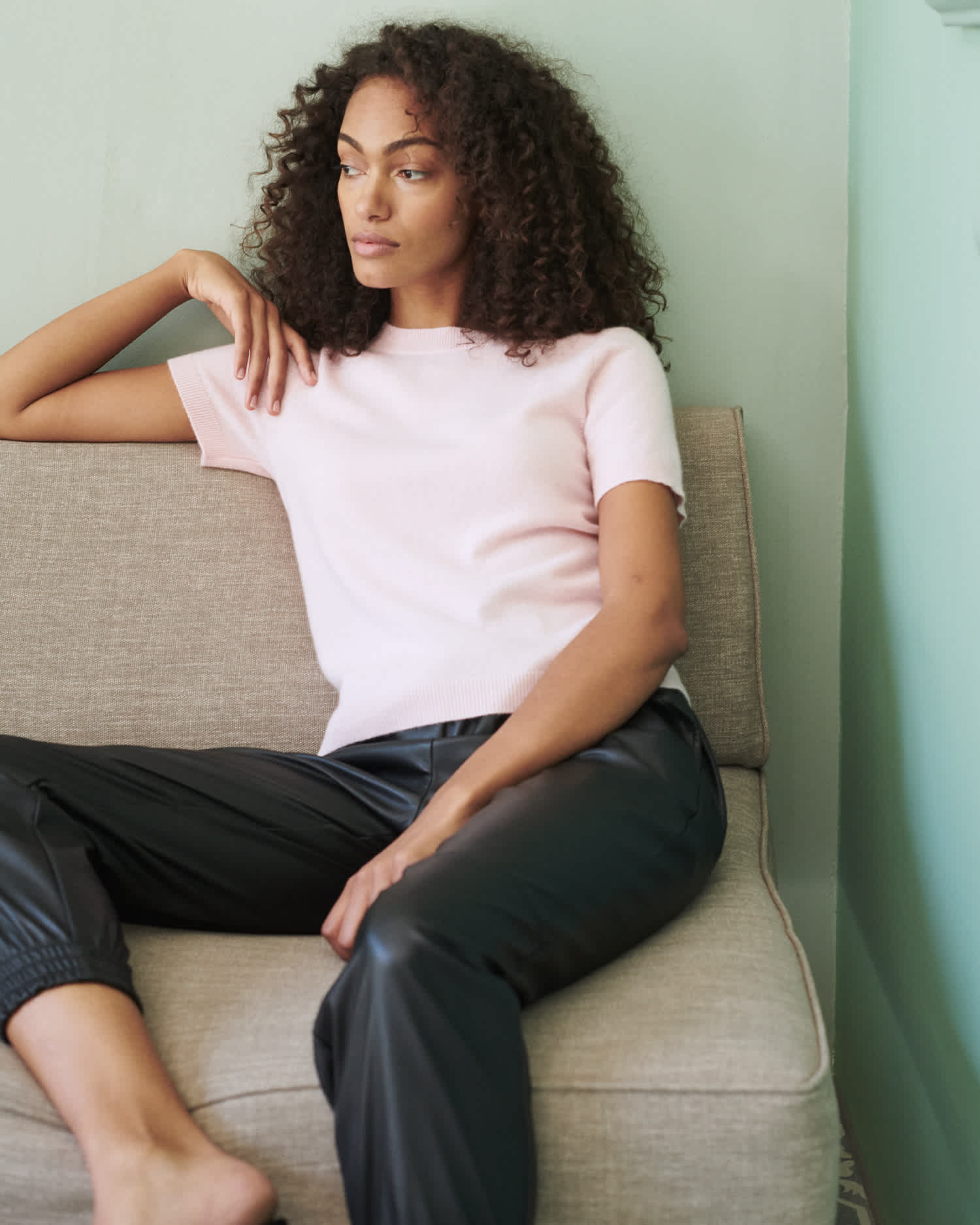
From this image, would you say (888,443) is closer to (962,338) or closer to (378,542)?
(962,338)

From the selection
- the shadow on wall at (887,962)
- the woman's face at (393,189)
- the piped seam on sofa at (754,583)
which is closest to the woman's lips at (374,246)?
the woman's face at (393,189)

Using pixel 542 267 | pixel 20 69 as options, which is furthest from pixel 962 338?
pixel 20 69

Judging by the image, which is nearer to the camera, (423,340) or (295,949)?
(295,949)

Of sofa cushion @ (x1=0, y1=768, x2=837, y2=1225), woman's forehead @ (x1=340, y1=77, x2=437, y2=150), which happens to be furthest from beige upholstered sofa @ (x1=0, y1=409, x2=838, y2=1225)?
woman's forehead @ (x1=340, y1=77, x2=437, y2=150)

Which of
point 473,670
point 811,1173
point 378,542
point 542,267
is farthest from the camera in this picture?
point 542,267

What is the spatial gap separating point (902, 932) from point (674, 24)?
119 centimetres

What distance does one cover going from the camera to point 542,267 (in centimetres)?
139

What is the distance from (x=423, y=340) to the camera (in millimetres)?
1410

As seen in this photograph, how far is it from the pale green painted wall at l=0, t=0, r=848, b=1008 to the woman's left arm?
1.37 ft

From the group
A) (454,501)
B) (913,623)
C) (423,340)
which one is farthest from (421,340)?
(913,623)

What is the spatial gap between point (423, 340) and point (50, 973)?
85 centimetres

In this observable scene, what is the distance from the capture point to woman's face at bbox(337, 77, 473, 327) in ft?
4.32

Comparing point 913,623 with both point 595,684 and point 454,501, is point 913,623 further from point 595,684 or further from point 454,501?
point 454,501

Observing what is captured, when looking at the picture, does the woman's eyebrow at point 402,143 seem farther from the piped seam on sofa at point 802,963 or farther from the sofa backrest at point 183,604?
the piped seam on sofa at point 802,963
